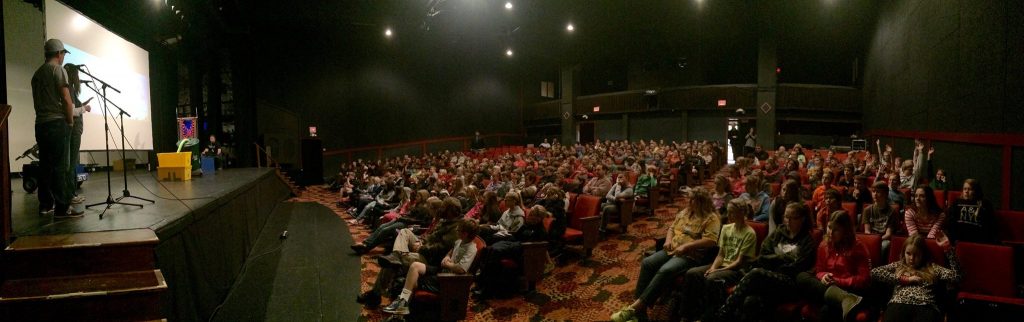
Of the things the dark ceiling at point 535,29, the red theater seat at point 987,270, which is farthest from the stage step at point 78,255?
the dark ceiling at point 535,29

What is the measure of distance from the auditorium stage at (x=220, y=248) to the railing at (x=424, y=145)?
934cm

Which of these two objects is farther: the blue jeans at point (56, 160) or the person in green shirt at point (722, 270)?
the person in green shirt at point (722, 270)

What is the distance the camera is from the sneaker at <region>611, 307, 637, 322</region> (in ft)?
11.4

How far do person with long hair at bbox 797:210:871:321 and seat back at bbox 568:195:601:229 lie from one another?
2415 millimetres

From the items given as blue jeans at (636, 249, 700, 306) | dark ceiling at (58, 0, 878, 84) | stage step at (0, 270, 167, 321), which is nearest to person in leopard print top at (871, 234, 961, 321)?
blue jeans at (636, 249, 700, 306)

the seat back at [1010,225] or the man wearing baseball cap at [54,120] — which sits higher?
the man wearing baseball cap at [54,120]

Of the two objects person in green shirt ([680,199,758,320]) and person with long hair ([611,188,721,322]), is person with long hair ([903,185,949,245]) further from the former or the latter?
person with long hair ([611,188,721,322])

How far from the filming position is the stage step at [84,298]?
7.09ft

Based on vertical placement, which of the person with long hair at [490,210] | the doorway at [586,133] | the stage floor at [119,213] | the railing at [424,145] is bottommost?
the person with long hair at [490,210]

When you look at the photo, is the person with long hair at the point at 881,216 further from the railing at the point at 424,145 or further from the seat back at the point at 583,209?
the railing at the point at 424,145

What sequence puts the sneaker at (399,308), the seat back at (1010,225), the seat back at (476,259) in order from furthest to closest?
the seat back at (1010,225), the seat back at (476,259), the sneaker at (399,308)

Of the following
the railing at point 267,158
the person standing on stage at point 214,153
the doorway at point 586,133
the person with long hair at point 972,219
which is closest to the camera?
the person with long hair at point 972,219

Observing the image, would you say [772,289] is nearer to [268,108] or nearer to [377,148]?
[268,108]

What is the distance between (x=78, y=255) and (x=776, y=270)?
407 centimetres
